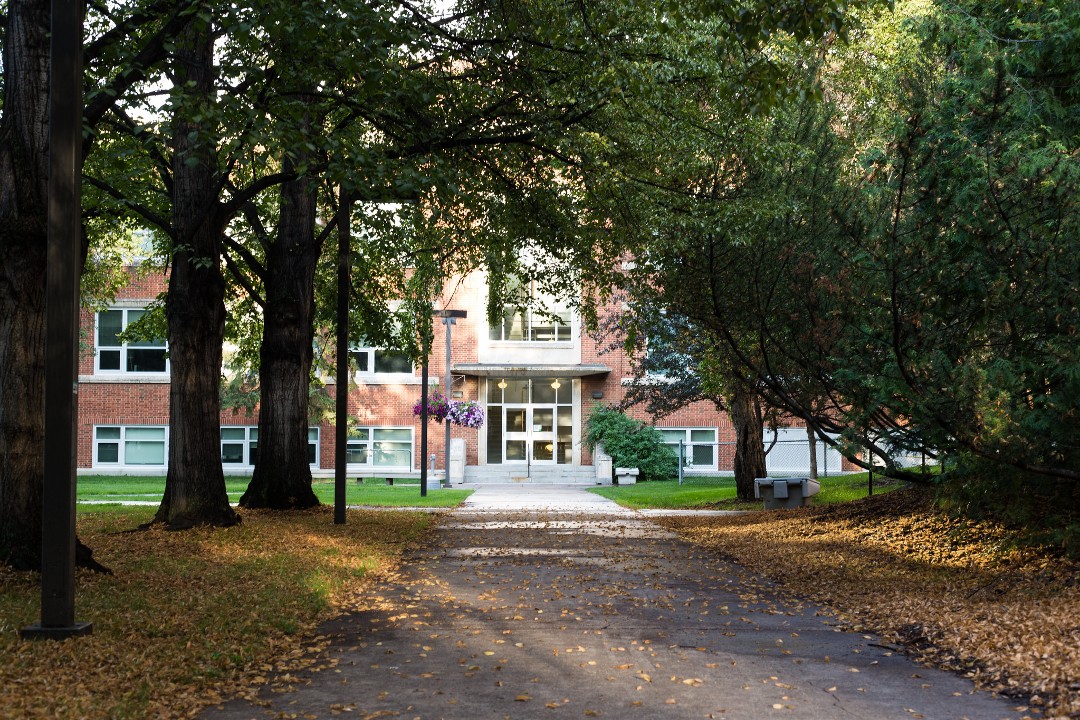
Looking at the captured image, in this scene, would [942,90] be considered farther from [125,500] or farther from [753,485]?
[125,500]

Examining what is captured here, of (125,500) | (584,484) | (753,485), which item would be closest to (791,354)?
(753,485)

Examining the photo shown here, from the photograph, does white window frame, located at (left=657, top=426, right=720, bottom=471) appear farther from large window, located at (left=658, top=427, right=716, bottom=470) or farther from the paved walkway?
the paved walkway

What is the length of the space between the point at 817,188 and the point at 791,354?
7.64ft

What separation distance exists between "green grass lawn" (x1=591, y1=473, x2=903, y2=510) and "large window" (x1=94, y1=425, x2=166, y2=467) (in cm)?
1704

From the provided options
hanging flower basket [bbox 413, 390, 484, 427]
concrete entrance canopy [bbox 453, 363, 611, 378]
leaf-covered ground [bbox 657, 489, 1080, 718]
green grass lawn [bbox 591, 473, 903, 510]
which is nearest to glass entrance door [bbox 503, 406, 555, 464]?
concrete entrance canopy [bbox 453, 363, 611, 378]

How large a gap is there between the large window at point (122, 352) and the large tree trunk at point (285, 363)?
24.8 m

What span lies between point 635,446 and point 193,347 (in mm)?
27275

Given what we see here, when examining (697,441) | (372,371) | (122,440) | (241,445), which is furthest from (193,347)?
(697,441)

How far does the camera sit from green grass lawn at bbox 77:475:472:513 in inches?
1030

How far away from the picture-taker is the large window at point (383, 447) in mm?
43625

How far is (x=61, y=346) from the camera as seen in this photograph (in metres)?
7.54


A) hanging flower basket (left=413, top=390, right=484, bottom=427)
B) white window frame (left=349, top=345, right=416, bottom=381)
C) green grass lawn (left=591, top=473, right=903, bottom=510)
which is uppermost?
white window frame (left=349, top=345, right=416, bottom=381)

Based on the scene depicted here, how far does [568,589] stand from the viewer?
11.1 meters

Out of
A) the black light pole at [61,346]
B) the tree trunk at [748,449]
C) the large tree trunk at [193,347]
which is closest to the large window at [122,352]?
the tree trunk at [748,449]
